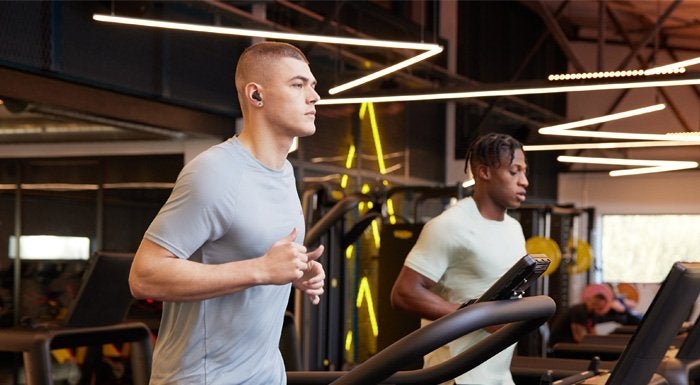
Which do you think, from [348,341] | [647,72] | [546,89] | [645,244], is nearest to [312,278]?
[647,72]

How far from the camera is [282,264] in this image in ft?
5.75

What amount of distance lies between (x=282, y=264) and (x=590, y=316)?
22.1ft

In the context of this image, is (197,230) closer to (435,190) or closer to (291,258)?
(291,258)

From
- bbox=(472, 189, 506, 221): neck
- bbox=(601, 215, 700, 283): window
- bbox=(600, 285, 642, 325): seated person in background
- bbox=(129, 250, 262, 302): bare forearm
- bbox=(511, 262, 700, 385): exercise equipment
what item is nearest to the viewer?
bbox=(129, 250, 262, 302): bare forearm

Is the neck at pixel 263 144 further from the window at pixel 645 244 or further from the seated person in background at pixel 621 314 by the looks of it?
the window at pixel 645 244

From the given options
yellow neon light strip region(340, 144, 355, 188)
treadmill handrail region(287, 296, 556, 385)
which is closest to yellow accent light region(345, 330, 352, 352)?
yellow neon light strip region(340, 144, 355, 188)

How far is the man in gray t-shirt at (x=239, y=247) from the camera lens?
176cm

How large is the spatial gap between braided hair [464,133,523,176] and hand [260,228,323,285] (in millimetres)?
1586

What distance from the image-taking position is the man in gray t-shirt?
176 cm

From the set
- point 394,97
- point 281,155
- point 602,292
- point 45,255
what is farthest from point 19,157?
point 281,155

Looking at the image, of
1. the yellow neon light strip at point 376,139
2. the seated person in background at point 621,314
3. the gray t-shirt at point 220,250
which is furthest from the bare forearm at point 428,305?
the yellow neon light strip at point 376,139

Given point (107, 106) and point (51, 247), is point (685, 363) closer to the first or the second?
point (107, 106)

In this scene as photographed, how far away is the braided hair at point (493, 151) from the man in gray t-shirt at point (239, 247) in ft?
4.44

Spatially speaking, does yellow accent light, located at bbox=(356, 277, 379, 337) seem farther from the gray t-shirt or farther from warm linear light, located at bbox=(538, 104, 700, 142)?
the gray t-shirt
